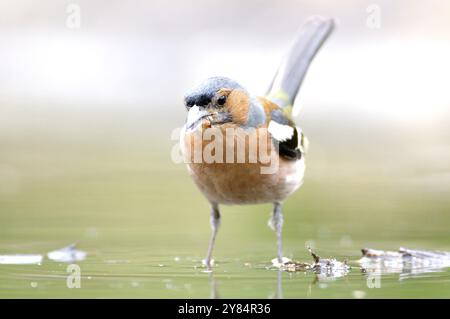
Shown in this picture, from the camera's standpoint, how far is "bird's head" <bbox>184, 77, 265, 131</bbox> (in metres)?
6.82

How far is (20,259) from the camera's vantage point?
713cm

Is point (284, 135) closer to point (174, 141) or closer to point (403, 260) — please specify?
point (403, 260)

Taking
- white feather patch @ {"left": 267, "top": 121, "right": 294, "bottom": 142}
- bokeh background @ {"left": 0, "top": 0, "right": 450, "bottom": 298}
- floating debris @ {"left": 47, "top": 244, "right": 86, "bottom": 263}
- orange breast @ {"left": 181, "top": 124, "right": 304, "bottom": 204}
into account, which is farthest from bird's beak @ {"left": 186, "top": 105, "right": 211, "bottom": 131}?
floating debris @ {"left": 47, "top": 244, "right": 86, "bottom": 263}

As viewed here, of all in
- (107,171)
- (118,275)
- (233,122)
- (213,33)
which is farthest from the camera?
(213,33)

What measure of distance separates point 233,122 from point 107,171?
18.4 feet

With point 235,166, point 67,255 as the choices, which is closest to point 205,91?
point 235,166

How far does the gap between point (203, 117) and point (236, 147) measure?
33cm

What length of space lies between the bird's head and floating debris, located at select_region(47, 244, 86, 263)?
1.26 meters

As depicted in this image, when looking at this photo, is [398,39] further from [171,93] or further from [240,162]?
[240,162]

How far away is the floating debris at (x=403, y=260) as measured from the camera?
6918 mm

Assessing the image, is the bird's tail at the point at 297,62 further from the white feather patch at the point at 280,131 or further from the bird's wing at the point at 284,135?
the white feather patch at the point at 280,131

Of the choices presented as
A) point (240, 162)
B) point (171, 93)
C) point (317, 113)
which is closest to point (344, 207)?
point (240, 162)

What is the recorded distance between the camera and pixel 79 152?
14008mm

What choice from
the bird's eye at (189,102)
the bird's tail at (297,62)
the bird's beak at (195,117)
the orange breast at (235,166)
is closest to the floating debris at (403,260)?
the orange breast at (235,166)
